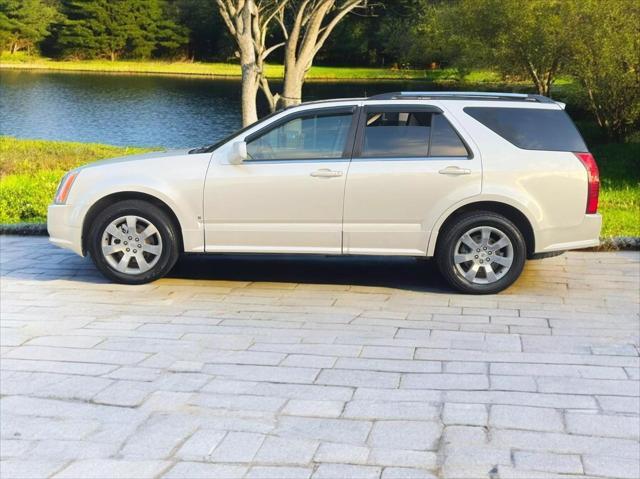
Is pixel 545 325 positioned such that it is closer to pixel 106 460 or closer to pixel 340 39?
pixel 106 460

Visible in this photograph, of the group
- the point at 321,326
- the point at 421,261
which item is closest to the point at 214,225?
the point at 321,326

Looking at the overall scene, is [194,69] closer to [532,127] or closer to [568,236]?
[532,127]

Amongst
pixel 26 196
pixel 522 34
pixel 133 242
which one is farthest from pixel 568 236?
pixel 522 34

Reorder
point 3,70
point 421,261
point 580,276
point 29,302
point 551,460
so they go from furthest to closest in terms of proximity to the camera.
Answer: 1. point 3,70
2. point 421,261
3. point 580,276
4. point 29,302
5. point 551,460

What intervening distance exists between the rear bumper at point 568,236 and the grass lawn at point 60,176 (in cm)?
215

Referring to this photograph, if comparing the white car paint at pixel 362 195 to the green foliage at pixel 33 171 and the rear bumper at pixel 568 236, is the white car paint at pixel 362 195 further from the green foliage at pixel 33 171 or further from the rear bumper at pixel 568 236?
the green foliage at pixel 33 171

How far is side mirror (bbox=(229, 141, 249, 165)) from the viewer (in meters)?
7.08

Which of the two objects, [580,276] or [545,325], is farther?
[580,276]

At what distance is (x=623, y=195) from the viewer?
13234 millimetres

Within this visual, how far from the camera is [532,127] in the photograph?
23.8 feet

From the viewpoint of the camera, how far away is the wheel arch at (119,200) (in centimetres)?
735

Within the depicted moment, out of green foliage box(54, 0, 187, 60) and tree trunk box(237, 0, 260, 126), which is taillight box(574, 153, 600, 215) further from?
green foliage box(54, 0, 187, 60)

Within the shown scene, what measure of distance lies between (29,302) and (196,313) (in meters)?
1.48

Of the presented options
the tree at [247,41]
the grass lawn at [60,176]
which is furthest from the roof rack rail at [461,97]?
the tree at [247,41]
